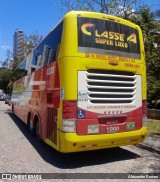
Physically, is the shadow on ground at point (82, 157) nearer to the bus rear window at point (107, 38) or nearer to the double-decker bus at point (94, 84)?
the double-decker bus at point (94, 84)

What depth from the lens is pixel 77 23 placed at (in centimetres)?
645

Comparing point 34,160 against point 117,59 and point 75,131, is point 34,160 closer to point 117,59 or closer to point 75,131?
point 75,131

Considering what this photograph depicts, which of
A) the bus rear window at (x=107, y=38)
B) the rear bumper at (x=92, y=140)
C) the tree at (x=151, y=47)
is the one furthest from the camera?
the tree at (x=151, y=47)

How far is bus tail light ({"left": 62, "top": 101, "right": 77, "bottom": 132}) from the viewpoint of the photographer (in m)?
6.18

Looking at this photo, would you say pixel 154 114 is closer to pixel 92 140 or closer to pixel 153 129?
pixel 153 129

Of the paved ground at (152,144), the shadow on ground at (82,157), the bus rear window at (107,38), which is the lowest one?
the shadow on ground at (82,157)

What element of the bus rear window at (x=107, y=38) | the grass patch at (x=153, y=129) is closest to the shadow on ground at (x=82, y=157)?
the bus rear window at (x=107, y=38)

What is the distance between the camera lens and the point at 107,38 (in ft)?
22.4

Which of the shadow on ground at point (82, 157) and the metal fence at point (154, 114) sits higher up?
the metal fence at point (154, 114)

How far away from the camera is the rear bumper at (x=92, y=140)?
6.15m

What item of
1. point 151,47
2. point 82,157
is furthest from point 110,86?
point 151,47

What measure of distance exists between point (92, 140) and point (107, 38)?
8.49 feet

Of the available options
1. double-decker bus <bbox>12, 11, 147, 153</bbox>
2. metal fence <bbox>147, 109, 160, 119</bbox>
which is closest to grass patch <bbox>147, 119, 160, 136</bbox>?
metal fence <bbox>147, 109, 160, 119</bbox>

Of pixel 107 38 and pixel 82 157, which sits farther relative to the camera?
pixel 82 157
